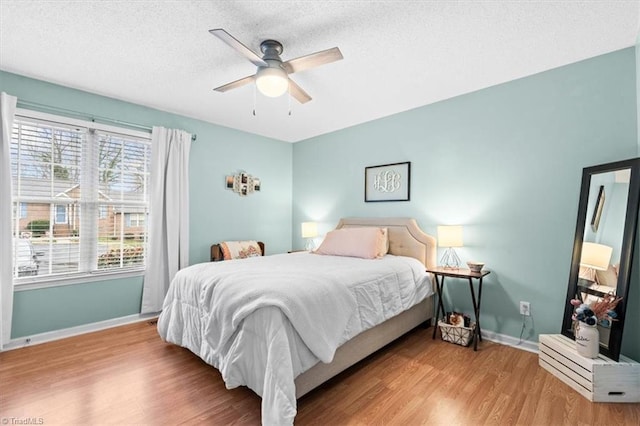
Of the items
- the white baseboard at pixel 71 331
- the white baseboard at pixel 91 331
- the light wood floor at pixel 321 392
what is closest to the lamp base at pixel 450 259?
the white baseboard at pixel 91 331

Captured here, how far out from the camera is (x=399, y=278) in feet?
9.00

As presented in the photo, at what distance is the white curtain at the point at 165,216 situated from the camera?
11.4 feet

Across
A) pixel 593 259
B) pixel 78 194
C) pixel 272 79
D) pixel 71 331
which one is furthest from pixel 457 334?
pixel 78 194

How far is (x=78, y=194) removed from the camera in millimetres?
3084

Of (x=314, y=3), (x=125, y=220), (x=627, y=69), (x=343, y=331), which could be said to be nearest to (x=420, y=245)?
(x=343, y=331)

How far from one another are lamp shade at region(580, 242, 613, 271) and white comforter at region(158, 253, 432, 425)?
1404mm

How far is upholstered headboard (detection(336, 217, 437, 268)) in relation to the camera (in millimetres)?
3295

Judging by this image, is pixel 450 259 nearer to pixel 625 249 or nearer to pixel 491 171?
pixel 491 171

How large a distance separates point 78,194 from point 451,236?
389 centimetres

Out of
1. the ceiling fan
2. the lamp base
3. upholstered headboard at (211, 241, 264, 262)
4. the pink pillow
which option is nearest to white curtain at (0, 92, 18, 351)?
upholstered headboard at (211, 241, 264, 262)

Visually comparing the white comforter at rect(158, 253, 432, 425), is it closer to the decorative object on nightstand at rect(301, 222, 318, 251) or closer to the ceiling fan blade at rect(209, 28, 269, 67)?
the ceiling fan blade at rect(209, 28, 269, 67)

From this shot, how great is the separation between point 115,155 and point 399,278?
3.36 metres

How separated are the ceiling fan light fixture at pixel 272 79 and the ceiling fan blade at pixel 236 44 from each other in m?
0.07

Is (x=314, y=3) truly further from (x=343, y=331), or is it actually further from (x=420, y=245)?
(x=420, y=245)
